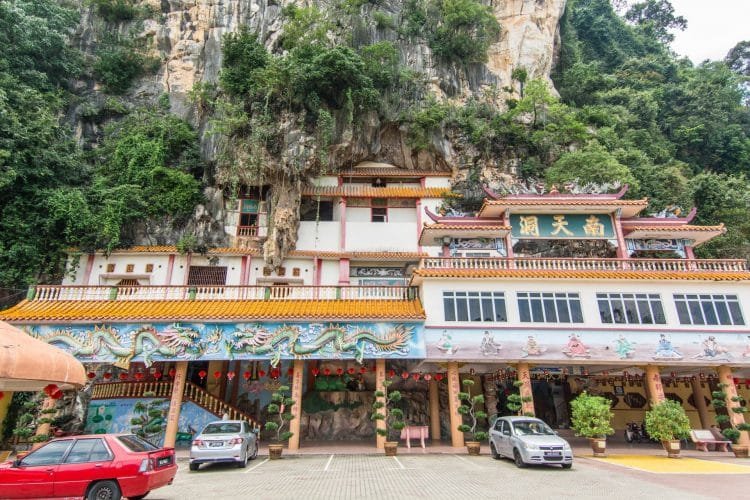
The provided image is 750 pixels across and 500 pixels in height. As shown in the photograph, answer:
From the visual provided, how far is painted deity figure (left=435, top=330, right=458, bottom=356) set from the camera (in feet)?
51.6

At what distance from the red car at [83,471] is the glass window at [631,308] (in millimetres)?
16202

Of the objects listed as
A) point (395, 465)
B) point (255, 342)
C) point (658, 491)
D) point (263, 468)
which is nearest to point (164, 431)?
point (255, 342)

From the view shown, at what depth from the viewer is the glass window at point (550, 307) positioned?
16359 mm

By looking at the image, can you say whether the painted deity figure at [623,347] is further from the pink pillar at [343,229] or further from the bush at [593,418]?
the pink pillar at [343,229]

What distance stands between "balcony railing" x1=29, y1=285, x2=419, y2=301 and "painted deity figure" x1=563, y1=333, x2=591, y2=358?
6.34 metres

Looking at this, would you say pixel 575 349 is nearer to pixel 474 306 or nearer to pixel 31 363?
pixel 474 306

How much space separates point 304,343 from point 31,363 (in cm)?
1025

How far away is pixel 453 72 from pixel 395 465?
2725cm

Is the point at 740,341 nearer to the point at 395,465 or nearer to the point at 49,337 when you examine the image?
the point at 395,465

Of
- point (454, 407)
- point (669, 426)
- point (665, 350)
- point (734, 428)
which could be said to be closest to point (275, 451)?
point (454, 407)

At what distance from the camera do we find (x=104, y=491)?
723 cm

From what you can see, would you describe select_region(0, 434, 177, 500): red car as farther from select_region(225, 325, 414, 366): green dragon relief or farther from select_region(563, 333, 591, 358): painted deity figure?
select_region(563, 333, 591, 358): painted deity figure

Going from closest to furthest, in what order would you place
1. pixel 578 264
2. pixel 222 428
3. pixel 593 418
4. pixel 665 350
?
pixel 222 428 < pixel 593 418 < pixel 665 350 < pixel 578 264

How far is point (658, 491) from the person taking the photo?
8.29 meters
